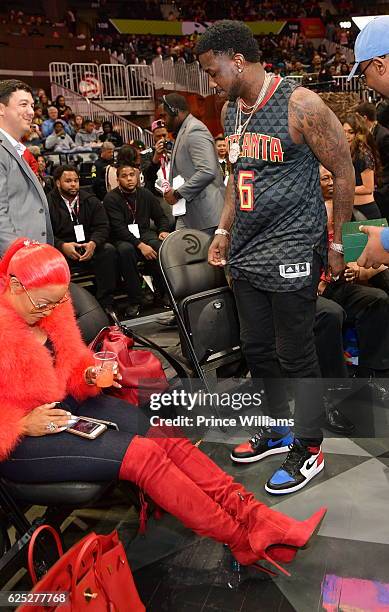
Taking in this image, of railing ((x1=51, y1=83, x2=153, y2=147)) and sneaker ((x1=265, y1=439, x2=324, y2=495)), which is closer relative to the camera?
sneaker ((x1=265, y1=439, x2=324, y2=495))

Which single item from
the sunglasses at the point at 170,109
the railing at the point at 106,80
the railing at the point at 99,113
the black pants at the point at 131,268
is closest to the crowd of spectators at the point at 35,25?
the railing at the point at 106,80

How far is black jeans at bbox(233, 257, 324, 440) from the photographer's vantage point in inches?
94.0

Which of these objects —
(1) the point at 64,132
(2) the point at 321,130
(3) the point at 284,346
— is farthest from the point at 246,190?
(1) the point at 64,132

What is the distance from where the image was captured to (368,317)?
10.1ft

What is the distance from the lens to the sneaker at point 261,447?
8.92 ft

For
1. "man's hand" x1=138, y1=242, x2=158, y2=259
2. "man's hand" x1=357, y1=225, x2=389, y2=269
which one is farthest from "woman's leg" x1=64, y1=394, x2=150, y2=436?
"man's hand" x1=138, y1=242, x2=158, y2=259

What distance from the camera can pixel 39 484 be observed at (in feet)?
6.22

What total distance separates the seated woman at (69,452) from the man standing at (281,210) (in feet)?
1.71

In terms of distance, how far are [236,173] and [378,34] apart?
677 millimetres

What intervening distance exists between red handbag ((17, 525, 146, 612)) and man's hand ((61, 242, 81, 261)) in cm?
353

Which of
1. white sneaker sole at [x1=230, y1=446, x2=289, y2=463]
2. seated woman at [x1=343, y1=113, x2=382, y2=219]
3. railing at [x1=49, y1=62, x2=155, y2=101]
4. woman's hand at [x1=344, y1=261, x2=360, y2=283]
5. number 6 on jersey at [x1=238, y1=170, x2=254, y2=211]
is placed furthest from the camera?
railing at [x1=49, y1=62, x2=155, y2=101]

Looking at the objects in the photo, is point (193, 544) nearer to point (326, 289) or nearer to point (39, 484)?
point (39, 484)

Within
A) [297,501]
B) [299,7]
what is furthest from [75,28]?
[297,501]

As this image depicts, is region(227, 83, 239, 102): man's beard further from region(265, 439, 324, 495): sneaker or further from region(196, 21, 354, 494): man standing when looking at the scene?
region(265, 439, 324, 495): sneaker
